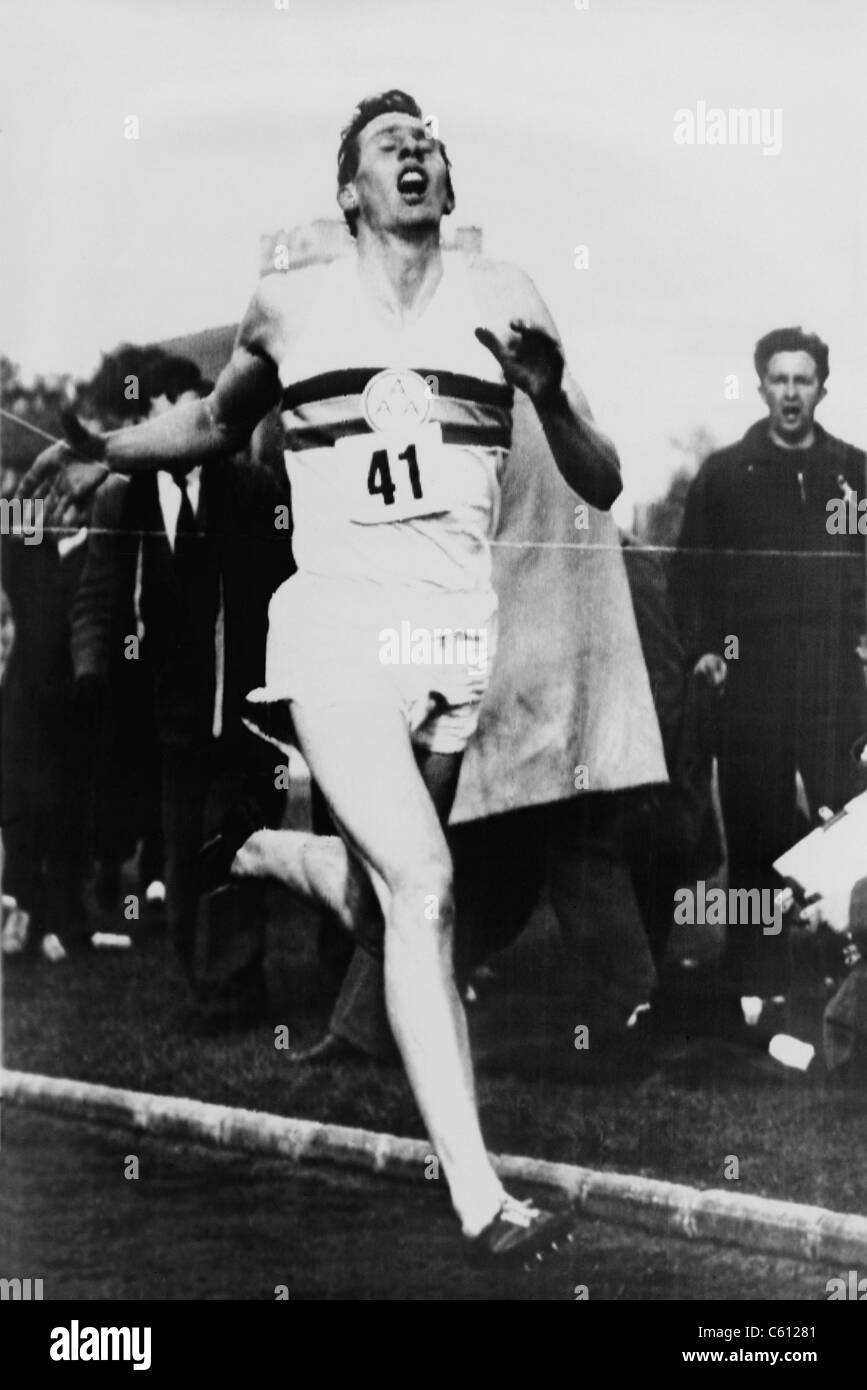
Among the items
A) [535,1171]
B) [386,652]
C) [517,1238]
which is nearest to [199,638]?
[386,652]

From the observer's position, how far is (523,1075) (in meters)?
4.92

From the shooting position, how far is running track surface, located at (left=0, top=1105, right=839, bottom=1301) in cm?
480

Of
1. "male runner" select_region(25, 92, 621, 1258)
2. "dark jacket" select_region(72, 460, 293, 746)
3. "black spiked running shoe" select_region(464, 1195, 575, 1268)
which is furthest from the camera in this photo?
"dark jacket" select_region(72, 460, 293, 746)


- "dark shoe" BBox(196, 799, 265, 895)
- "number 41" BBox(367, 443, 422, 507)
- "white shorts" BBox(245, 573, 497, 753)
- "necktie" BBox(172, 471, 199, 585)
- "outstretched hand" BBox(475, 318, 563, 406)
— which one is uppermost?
"outstretched hand" BBox(475, 318, 563, 406)

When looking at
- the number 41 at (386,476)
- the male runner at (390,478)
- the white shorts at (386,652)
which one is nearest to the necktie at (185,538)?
the male runner at (390,478)

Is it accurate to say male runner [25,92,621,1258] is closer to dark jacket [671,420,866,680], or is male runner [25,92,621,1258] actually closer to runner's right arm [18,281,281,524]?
runner's right arm [18,281,281,524]

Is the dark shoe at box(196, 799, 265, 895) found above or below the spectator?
below

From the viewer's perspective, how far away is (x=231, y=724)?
4.99 meters

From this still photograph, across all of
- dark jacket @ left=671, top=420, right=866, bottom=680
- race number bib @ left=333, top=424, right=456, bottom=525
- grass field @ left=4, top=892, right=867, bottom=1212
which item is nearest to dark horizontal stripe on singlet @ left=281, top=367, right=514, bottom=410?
race number bib @ left=333, top=424, right=456, bottom=525

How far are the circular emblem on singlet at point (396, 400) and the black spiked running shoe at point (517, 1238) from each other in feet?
7.16

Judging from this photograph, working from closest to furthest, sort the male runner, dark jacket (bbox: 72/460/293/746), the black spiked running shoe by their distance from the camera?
1. the black spiked running shoe
2. the male runner
3. dark jacket (bbox: 72/460/293/746)

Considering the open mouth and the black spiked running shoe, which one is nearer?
the black spiked running shoe

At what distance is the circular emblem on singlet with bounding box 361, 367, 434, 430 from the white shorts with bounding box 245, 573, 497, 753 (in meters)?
0.47
